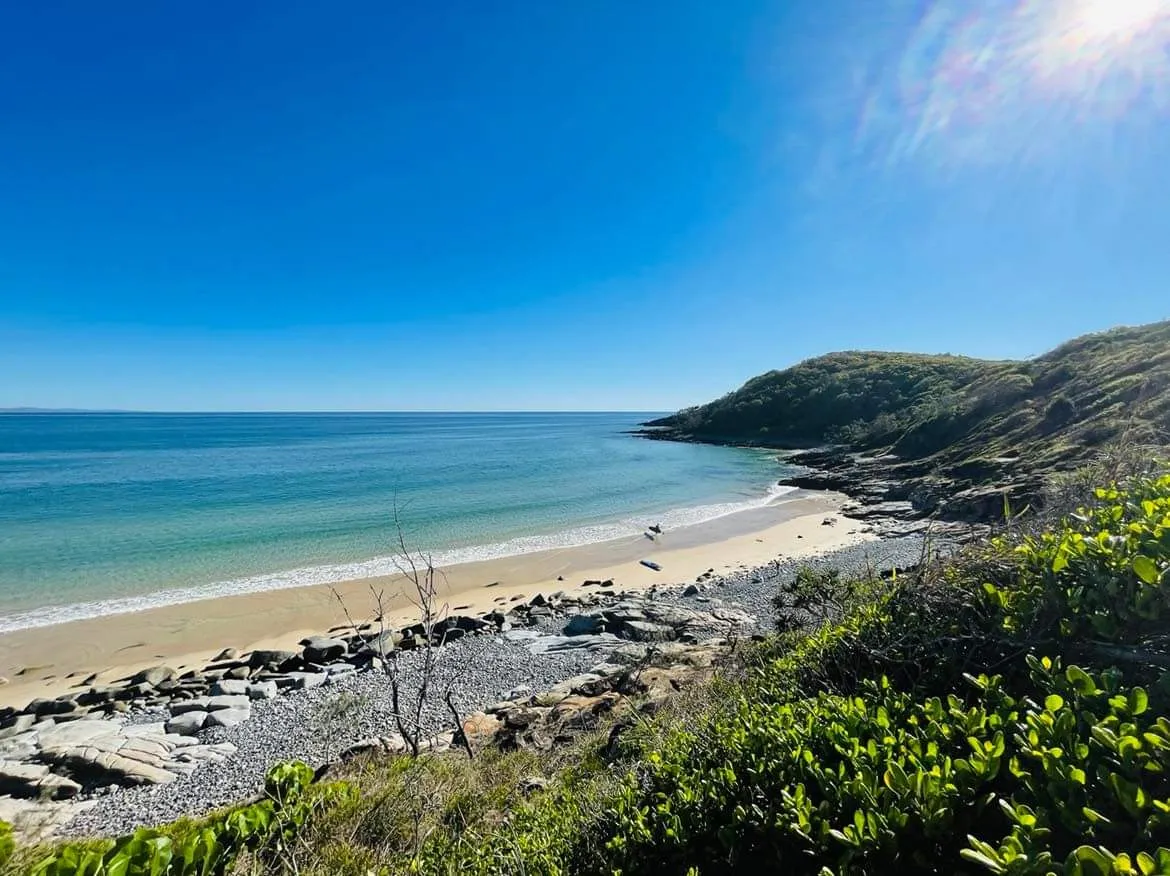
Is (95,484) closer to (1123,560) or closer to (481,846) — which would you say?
(481,846)

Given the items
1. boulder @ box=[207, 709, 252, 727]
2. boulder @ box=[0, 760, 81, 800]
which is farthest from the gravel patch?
boulder @ box=[0, 760, 81, 800]

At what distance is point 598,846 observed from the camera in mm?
2992

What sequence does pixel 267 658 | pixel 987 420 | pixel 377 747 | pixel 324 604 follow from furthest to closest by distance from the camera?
1. pixel 987 420
2. pixel 324 604
3. pixel 267 658
4. pixel 377 747

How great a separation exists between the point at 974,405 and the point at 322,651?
45.7 meters

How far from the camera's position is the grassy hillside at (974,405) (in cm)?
2275

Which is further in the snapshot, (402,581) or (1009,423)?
(1009,423)

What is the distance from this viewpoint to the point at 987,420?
3469cm

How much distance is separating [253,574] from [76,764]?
11.2m

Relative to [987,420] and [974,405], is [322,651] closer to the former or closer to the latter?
[987,420]

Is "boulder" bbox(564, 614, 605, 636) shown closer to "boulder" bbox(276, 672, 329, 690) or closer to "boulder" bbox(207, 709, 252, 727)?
"boulder" bbox(276, 672, 329, 690)

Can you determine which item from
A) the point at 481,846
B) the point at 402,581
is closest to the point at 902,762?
the point at 481,846

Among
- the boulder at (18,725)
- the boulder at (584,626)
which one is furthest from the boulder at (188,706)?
the boulder at (584,626)

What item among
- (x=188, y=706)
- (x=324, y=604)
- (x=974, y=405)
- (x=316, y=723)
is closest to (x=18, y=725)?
(x=188, y=706)

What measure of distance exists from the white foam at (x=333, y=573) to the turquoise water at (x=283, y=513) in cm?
8
